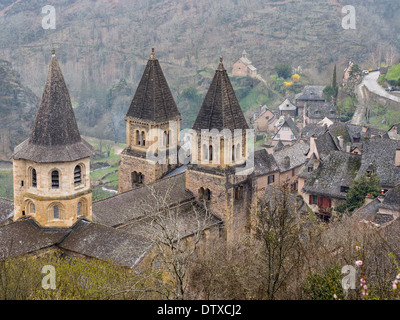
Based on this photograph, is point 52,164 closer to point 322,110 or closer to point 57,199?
point 57,199

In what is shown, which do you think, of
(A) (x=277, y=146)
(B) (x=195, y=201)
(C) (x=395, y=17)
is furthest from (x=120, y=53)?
(B) (x=195, y=201)

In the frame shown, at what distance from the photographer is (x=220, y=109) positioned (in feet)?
153

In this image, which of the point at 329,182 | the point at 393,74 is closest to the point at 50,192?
the point at 329,182

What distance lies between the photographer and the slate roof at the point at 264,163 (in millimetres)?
73938

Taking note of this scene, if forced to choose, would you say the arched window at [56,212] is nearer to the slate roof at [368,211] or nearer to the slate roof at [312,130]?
the slate roof at [368,211]

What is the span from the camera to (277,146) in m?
90.9

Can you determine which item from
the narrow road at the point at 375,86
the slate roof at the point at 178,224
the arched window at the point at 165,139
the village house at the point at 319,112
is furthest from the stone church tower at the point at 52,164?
the narrow road at the point at 375,86

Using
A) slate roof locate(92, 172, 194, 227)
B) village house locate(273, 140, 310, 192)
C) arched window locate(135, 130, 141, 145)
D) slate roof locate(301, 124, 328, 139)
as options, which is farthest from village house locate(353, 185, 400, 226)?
slate roof locate(301, 124, 328, 139)

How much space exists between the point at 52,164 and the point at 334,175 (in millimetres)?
34221

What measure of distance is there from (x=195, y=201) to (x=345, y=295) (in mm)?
22904

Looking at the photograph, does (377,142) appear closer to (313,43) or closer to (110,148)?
(110,148)

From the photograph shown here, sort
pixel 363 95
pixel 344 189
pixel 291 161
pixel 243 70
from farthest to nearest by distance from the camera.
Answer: pixel 243 70
pixel 363 95
pixel 291 161
pixel 344 189

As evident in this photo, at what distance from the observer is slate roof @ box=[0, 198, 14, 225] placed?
43.2 metres

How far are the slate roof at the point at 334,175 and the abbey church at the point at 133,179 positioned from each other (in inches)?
698
